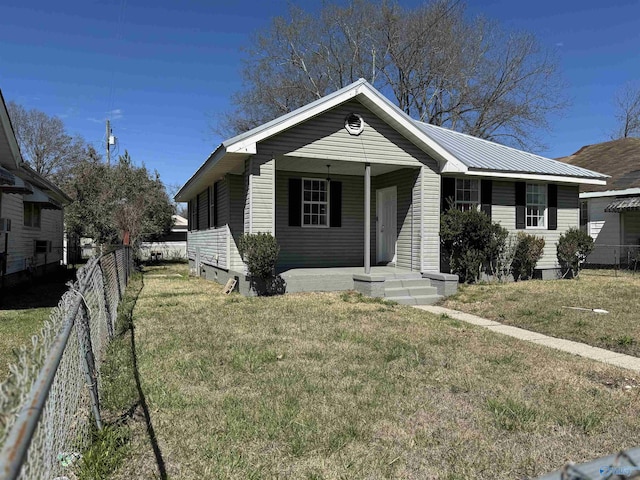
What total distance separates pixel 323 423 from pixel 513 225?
38.1 ft

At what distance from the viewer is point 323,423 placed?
3512 mm

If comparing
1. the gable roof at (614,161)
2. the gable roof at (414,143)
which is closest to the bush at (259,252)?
the gable roof at (414,143)

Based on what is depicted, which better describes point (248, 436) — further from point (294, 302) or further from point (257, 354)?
point (294, 302)

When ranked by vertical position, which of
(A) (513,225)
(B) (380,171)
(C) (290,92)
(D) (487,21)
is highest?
(D) (487,21)

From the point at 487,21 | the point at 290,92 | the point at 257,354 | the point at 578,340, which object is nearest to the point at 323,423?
the point at 257,354

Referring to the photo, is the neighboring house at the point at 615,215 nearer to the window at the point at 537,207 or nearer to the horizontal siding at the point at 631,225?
the horizontal siding at the point at 631,225

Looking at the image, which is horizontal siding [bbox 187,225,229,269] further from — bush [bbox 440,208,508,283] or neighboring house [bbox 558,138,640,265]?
neighboring house [bbox 558,138,640,265]

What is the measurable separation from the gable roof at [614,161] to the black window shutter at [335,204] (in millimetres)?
11615

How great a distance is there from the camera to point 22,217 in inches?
540

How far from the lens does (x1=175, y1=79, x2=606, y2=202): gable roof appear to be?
9.69 m

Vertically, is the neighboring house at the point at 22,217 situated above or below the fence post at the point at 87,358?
above

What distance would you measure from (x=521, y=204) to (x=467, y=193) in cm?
200

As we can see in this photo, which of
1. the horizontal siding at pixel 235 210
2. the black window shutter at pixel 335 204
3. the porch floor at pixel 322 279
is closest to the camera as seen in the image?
the porch floor at pixel 322 279

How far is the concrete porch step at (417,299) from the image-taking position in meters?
9.88
